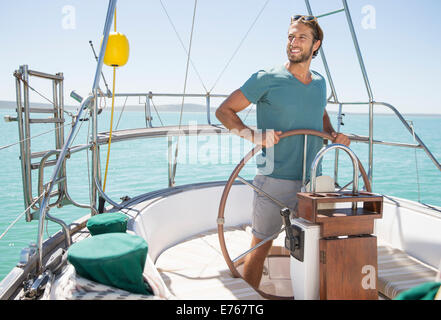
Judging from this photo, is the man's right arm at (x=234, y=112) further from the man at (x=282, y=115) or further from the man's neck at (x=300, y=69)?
the man's neck at (x=300, y=69)

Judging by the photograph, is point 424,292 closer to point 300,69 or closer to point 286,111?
point 286,111

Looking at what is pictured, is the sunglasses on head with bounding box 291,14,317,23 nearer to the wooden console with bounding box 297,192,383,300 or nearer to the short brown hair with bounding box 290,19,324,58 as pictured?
the short brown hair with bounding box 290,19,324,58

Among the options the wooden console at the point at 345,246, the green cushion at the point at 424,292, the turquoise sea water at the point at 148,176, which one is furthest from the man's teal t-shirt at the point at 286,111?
the turquoise sea water at the point at 148,176

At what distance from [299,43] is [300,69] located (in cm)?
9

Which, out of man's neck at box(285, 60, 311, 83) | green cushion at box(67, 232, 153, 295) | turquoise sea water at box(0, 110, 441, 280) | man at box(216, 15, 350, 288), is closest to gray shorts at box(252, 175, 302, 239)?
man at box(216, 15, 350, 288)

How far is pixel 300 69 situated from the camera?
4.20 feet

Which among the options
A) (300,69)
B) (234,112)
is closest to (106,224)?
(234,112)

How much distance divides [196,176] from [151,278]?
10.2 m

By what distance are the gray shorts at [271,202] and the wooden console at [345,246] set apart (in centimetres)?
26

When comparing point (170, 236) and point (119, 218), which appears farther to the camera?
point (170, 236)

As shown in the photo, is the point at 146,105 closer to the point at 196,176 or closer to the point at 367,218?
the point at 367,218

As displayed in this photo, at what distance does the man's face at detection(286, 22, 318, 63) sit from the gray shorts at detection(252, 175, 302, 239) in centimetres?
47

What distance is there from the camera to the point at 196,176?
432 inches

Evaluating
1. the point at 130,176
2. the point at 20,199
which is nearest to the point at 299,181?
the point at 20,199
